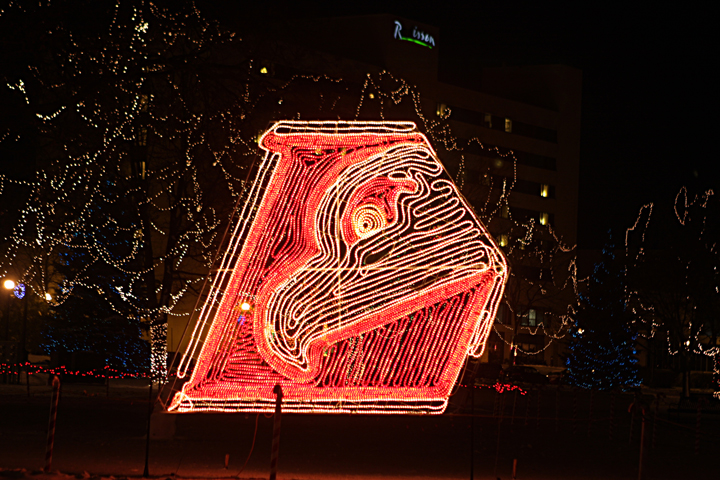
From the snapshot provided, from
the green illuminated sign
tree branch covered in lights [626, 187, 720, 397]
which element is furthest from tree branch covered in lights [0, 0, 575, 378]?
the green illuminated sign

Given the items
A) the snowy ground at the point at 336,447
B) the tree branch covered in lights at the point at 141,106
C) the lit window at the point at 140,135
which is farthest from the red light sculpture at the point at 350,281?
the lit window at the point at 140,135

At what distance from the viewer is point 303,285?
32.4 ft

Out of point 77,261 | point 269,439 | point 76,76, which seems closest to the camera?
point 76,76

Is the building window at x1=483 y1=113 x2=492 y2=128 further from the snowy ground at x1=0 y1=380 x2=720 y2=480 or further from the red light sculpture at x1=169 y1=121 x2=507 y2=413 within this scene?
the red light sculpture at x1=169 y1=121 x2=507 y2=413

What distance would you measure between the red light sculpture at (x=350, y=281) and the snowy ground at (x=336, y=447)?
0.95m

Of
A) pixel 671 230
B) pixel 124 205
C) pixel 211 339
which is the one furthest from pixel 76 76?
pixel 671 230

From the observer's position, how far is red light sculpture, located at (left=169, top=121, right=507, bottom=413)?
9.58 m

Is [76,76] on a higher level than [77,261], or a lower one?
higher

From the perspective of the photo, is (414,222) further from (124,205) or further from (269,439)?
(124,205)

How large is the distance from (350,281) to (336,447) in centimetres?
540

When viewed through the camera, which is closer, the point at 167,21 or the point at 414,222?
the point at 414,222

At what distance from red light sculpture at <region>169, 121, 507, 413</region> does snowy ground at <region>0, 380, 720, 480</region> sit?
3.12 feet

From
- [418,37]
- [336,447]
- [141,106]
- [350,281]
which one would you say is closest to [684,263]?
[336,447]

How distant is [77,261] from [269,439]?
16092 millimetres
